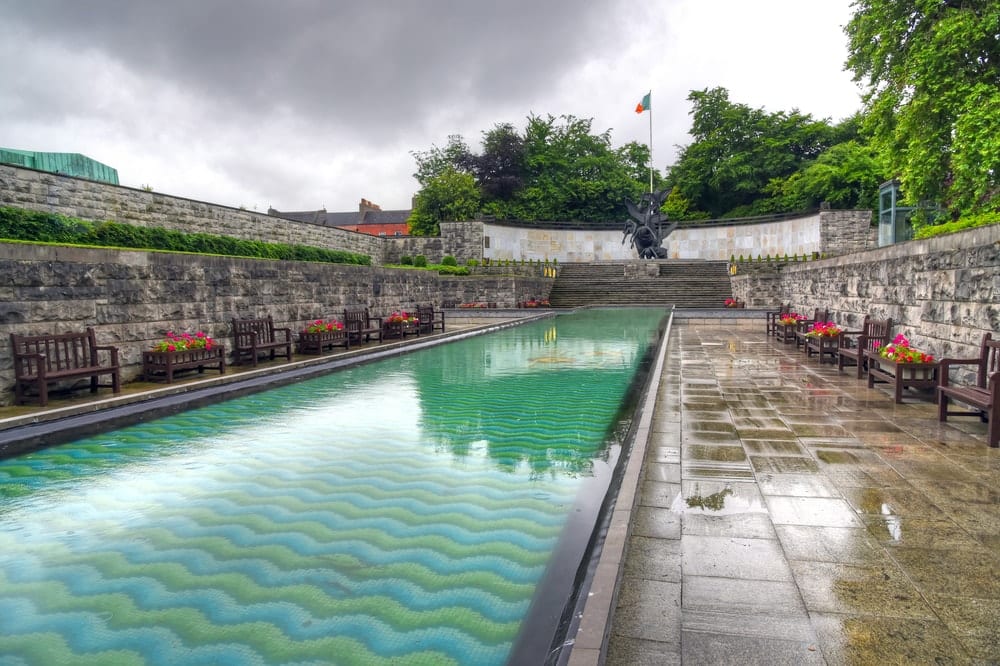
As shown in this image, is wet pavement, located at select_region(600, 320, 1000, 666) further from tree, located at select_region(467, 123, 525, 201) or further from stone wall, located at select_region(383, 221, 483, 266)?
tree, located at select_region(467, 123, 525, 201)

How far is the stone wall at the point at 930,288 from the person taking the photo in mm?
6586

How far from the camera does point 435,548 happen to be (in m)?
3.59

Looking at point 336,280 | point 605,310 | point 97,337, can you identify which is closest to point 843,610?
point 97,337

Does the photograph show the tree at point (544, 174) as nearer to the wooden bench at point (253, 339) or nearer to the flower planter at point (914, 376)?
the wooden bench at point (253, 339)

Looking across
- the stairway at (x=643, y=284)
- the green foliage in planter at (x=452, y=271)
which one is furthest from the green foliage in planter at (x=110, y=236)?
the stairway at (x=643, y=284)

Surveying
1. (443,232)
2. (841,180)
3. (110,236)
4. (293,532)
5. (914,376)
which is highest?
(841,180)

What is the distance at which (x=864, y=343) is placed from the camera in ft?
29.1

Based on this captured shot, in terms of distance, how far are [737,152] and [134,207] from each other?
45127mm

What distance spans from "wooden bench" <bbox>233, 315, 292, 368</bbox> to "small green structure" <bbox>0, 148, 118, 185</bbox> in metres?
9.01

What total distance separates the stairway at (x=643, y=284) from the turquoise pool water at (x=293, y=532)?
2536 centimetres

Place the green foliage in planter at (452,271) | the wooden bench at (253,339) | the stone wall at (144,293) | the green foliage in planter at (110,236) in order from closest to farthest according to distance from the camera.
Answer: the stone wall at (144,293)
the wooden bench at (253,339)
the green foliage in planter at (110,236)
the green foliage in planter at (452,271)

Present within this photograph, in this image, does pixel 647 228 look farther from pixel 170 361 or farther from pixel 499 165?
pixel 170 361

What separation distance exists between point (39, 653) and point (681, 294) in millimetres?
32006

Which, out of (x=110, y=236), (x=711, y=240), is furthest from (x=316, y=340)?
(x=711, y=240)
